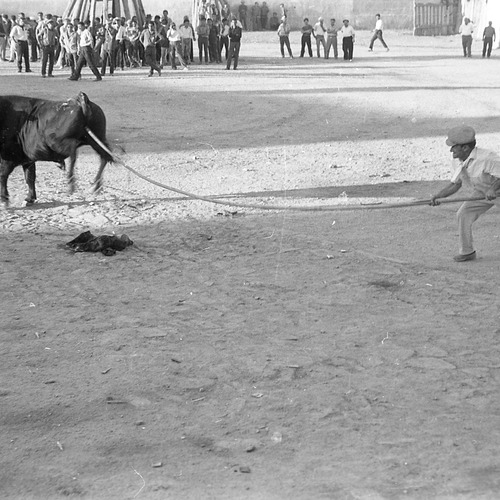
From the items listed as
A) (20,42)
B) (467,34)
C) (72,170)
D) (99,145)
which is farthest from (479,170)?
(467,34)

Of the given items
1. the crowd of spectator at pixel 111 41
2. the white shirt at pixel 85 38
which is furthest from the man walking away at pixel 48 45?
the white shirt at pixel 85 38

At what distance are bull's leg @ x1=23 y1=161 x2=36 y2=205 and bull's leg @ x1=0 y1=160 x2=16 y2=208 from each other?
176 millimetres

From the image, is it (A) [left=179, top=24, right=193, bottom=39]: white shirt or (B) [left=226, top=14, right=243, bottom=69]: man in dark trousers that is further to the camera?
(A) [left=179, top=24, right=193, bottom=39]: white shirt

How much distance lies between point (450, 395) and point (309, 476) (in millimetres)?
1438

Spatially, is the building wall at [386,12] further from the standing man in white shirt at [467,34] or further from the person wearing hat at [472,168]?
the person wearing hat at [472,168]

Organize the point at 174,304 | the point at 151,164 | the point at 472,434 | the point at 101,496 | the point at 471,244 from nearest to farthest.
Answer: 1. the point at 101,496
2. the point at 472,434
3. the point at 174,304
4. the point at 471,244
5. the point at 151,164

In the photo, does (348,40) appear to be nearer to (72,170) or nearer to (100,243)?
(72,170)

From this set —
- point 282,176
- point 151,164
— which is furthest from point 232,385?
point 151,164

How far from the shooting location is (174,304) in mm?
7777

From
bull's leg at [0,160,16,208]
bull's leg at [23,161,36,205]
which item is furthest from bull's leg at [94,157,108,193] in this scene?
bull's leg at [0,160,16,208]

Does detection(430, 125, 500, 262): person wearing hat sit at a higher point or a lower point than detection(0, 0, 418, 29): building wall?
lower

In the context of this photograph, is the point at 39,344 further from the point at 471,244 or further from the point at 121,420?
the point at 471,244

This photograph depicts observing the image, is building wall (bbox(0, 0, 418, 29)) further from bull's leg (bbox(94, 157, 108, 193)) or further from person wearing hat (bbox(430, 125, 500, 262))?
person wearing hat (bbox(430, 125, 500, 262))

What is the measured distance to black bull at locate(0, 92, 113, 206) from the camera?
1045 centimetres
